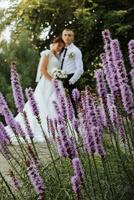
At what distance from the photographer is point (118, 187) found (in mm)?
5016

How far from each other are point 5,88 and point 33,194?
10190mm

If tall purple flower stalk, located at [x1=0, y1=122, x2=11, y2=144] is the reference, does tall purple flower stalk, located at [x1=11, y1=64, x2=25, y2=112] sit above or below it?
above

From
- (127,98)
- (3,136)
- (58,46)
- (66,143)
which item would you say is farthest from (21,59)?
(66,143)

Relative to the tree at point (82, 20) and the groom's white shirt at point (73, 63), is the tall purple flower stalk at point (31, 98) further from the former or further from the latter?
the tree at point (82, 20)

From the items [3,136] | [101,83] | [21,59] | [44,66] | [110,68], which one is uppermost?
[110,68]

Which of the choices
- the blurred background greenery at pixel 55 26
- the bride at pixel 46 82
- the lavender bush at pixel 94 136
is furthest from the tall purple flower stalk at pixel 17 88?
the blurred background greenery at pixel 55 26

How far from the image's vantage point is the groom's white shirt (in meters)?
11.2

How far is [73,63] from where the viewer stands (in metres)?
11.4

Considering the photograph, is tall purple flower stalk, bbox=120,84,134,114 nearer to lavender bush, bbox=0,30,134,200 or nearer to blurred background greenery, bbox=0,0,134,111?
lavender bush, bbox=0,30,134,200

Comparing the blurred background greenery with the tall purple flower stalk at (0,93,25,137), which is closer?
the tall purple flower stalk at (0,93,25,137)

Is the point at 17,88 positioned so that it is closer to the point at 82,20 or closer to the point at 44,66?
the point at 44,66

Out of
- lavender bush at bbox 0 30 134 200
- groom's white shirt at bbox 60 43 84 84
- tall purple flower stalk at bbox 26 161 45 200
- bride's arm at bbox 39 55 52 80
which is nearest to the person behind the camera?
tall purple flower stalk at bbox 26 161 45 200

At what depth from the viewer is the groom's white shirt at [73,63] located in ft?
36.6

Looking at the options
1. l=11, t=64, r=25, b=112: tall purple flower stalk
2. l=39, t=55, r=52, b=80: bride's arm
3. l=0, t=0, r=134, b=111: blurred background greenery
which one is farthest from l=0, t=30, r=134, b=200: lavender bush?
l=0, t=0, r=134, b=111: blurred background greenery
